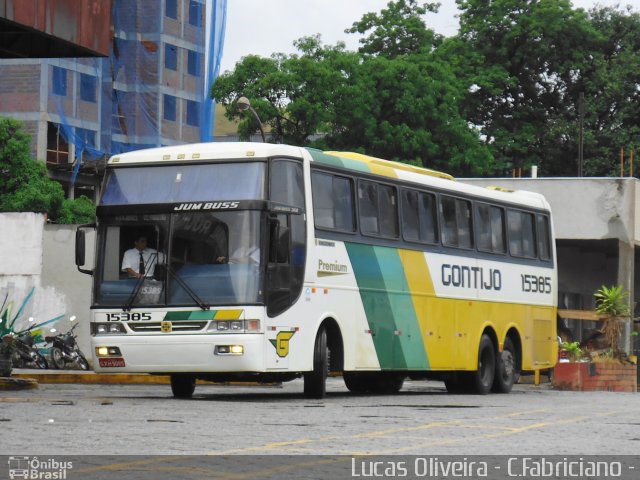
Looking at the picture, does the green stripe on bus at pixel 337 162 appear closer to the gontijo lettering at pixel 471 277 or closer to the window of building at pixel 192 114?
the gontijo lettering at pixel 471 277

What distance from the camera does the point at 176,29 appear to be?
74500mm

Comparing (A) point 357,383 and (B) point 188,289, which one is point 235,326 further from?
(A) point 357,383

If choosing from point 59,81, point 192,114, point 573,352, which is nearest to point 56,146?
point 59,81

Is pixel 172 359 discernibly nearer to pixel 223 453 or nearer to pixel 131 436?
pixel 131 436

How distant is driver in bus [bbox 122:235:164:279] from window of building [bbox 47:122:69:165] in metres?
47.1

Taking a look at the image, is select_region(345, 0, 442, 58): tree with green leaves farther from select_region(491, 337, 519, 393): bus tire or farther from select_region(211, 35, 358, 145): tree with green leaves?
select_region(491, 337, 519, 393): bus tire

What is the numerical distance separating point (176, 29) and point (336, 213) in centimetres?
5439

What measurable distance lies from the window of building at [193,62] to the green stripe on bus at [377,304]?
54719 millimetres

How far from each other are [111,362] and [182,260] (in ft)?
5.38

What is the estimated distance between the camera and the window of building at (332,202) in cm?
2102

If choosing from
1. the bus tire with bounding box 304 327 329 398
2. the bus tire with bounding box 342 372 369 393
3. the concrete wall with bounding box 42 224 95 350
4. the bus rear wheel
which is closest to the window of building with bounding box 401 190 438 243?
the bus rear wheel

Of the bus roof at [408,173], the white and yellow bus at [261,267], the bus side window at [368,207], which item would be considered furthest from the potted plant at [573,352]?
the bus side window at [368,207]

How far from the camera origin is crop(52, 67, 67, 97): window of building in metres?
66.4

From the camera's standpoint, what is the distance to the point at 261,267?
19.7 m
